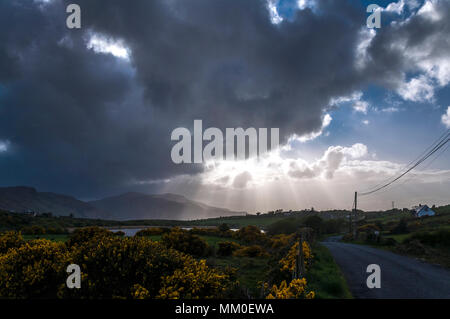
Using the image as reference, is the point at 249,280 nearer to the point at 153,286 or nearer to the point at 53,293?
the point at 153,286

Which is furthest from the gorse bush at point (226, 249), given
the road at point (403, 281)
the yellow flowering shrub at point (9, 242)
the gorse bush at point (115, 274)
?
the gorse bush at point (115, 274)

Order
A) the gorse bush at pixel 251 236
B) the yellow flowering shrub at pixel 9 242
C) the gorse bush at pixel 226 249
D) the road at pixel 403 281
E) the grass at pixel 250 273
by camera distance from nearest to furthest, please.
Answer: the road at pixel 403 281 → the yellow flowering shrub at pixel 9 242 → the grass at pixel 250 273 → the gorse bush at pixel 226 249 → the gorse bush at pixel 251 236

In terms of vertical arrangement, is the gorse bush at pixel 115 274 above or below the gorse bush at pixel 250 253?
above

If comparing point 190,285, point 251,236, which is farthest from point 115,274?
point 251,236

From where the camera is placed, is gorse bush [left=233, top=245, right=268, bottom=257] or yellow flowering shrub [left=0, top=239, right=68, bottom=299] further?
gorse bush [left=233, top=245, right=268, bottom=257]

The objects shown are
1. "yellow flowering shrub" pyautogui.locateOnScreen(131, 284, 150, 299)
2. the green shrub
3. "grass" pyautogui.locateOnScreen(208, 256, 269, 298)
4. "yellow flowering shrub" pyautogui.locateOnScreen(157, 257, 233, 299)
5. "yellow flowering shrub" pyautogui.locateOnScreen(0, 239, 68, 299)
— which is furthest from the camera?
the green shrub

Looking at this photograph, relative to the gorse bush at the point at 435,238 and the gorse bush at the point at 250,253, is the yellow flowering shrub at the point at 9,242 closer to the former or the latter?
the gorse bush at the point at 250,253

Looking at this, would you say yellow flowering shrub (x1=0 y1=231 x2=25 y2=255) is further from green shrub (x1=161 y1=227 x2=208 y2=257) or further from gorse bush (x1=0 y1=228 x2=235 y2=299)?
green shrub (x1=161 y1=227 x2=208 y2=257)

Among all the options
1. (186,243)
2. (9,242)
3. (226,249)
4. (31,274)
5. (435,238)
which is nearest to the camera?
(31,274)

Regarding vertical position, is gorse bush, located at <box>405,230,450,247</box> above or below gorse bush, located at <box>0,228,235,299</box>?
below

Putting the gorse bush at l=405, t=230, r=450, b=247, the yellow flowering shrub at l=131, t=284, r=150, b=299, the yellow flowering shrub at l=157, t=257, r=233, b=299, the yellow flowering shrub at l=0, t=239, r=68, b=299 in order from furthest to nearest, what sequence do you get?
the gorse bush at l=405, t=230, r=450, b=247, the yellow flowering shrub at l=0, t=239, r=68, b=299, the yellow flowering shrub at l=157, t=257, r=233, b=299, the yellow flowering shrub at l=131, t=284, r=150, b=299

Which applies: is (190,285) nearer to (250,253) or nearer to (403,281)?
(403,281)

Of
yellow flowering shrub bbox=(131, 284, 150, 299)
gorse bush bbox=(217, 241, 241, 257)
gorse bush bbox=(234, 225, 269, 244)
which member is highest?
yellow flowering shrub bbox=(131, 284, 150, 299)

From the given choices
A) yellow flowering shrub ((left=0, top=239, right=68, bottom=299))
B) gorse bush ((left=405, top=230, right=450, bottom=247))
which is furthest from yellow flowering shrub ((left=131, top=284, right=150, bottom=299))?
gorse bush ((left=405, top=230, right=450, bottom=247))
